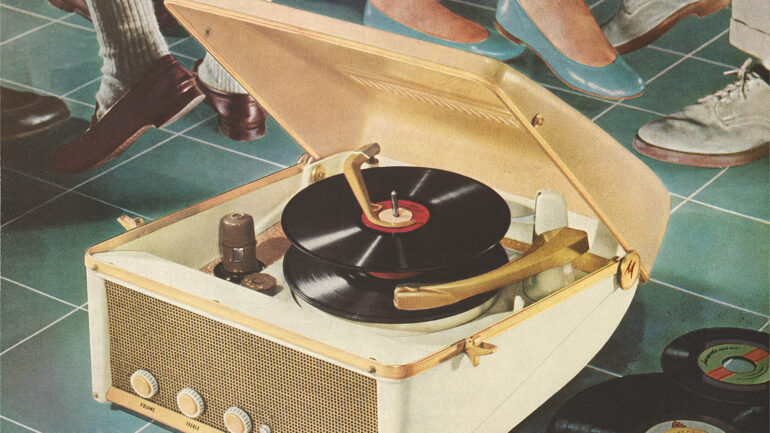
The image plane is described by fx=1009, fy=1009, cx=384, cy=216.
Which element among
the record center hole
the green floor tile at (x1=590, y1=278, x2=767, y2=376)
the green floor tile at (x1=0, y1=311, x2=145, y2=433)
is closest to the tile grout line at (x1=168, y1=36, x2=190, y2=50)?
the green floor tile at (x1=0, y1=311, x2=145, y2=433)

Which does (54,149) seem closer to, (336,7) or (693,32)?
(336,7)

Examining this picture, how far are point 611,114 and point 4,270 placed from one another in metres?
1.42

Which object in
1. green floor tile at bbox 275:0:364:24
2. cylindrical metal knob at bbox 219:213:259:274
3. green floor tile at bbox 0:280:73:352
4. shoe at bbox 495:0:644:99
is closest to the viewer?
cylindrical metal knob at bbox 219:213:259:274

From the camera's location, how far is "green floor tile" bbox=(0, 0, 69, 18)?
3.01m

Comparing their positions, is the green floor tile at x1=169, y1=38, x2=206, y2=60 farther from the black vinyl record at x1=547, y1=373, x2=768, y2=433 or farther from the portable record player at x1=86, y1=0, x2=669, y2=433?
the black vinyl record at x1=547, y1=373, x2=768, y2=433

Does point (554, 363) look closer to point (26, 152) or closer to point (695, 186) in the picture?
point (695, 186)

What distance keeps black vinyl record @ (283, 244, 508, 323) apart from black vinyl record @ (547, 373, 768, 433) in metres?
0.23

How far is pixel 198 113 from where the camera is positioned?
2475 millimetres

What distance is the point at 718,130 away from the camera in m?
2.27

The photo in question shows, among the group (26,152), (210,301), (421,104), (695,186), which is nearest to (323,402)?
(210,301)

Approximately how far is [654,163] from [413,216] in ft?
3.38

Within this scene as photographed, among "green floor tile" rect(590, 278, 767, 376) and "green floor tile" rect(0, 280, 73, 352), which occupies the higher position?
"green floor tile" rect(590, 278, 767, 376)

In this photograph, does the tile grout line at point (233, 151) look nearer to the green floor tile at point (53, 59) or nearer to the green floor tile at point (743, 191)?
the green floor tile at point (53, 59)

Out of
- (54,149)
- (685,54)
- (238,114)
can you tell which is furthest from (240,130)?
(685,54)
